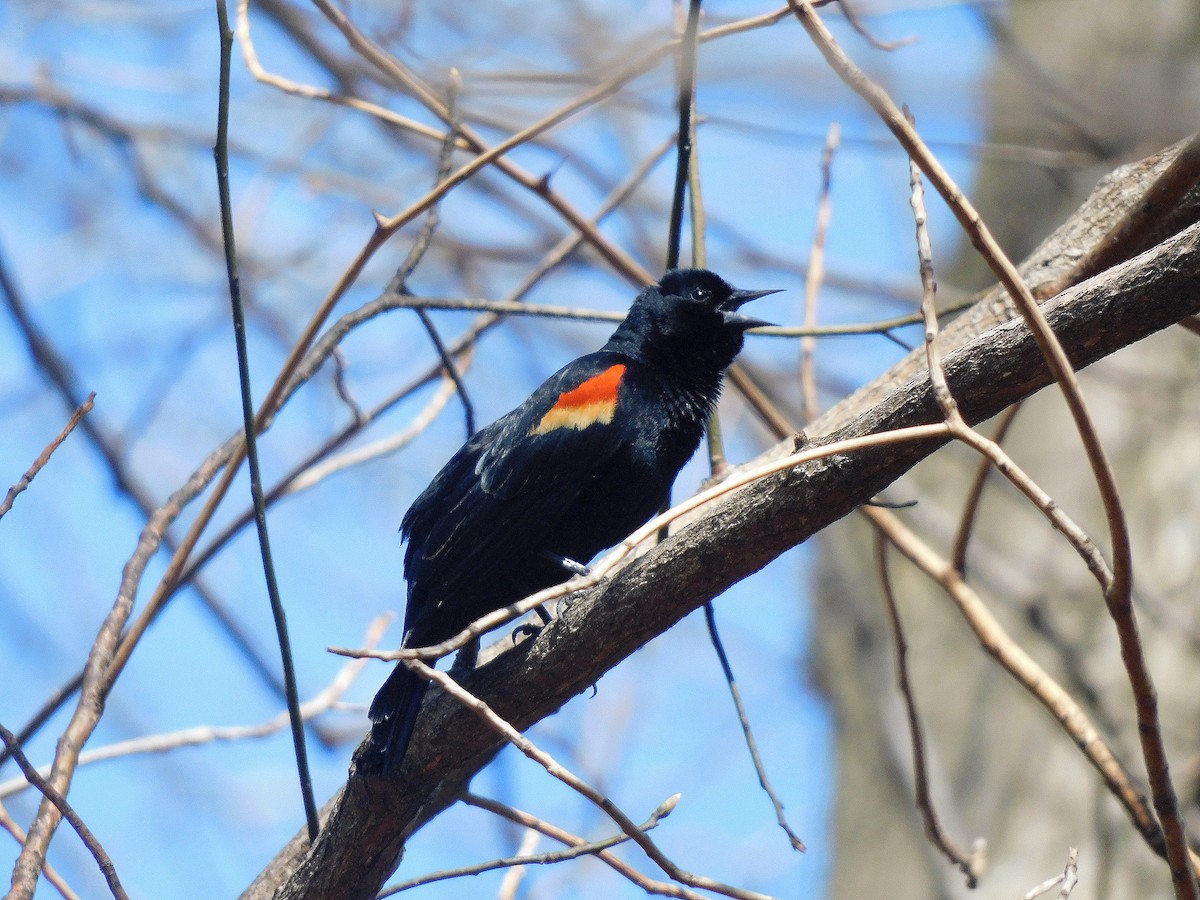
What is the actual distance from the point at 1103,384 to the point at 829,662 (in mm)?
3429

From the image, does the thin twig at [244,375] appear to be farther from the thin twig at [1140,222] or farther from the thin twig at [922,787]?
the thin twig at [1140,222]

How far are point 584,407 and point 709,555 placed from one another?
1.16 m

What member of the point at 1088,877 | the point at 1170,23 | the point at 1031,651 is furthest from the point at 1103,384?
the point at 1088,877

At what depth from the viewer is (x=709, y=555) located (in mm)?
2098

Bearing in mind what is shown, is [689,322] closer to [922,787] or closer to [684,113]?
[684,113]

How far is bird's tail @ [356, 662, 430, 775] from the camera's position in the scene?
93.4 inches

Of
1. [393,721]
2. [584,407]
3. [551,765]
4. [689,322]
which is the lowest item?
[551,765]

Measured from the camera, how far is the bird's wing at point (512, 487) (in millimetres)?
2967

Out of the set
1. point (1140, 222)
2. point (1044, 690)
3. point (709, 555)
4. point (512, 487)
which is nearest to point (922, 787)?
point (1044, 690)

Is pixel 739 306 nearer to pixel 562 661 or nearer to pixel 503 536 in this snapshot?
pixel 503 536

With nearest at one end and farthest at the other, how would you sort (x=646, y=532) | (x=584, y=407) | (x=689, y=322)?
(x=646, y=532) < (x=584, y=407) < (x=689, y=322)

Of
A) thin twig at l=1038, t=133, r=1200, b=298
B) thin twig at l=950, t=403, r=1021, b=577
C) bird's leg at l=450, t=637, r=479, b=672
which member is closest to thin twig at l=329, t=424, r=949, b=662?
bird's leg at l=450, t=637, r=479, b=672

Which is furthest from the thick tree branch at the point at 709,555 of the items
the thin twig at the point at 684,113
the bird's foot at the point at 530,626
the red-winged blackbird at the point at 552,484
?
the thin twig at the point at 684,113

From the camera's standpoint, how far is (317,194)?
5977mm
